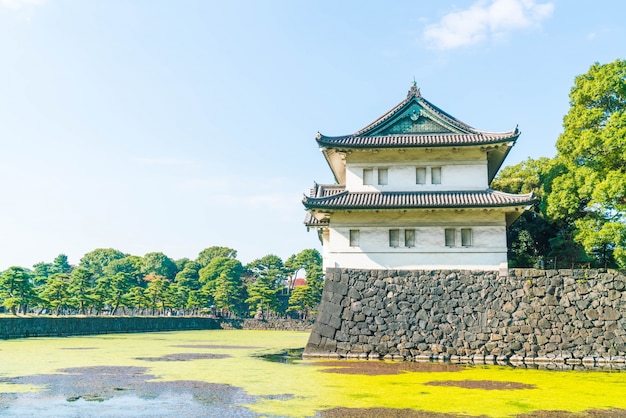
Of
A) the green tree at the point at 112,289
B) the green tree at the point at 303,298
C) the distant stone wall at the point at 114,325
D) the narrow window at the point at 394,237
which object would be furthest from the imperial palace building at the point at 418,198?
the green tree at the point at 303,298

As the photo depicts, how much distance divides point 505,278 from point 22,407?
14.4 meters

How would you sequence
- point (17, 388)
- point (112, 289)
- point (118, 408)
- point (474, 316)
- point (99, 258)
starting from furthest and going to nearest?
point (99, 258) → point (112, 289) → point (474, 316) → point (17, 388) → point (118, 408)

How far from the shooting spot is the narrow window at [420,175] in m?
19.5

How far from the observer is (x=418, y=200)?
1848 cm

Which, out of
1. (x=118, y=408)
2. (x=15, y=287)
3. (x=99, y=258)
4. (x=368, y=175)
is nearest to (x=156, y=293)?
(x=15, y=287)

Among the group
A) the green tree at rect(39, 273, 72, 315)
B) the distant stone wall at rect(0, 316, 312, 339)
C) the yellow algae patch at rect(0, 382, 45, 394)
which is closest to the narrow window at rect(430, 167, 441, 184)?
the yellow algae patch at rect(0, 382, 45, 394)

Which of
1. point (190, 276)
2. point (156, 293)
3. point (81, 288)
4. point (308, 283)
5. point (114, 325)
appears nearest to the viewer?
point (114, 325)

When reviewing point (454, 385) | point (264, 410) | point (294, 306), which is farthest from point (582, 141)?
point (294, 306)

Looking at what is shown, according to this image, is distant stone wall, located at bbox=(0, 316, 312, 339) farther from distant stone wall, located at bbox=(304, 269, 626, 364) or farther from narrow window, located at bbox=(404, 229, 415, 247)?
narrow window, located at bbox=(404, 229, 415, 247)

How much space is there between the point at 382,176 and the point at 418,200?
6.11ft

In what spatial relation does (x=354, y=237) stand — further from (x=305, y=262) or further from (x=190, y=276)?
(x=190, y=276)

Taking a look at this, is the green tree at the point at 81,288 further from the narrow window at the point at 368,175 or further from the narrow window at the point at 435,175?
the narrow window at the point at 435,175

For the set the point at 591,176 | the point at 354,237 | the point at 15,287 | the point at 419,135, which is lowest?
the point at 15,287

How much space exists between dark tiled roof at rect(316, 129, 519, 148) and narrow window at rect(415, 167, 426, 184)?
1.04 meters
